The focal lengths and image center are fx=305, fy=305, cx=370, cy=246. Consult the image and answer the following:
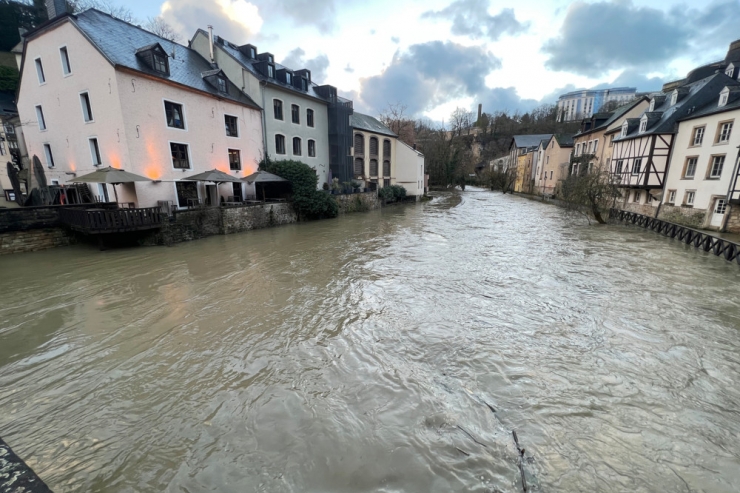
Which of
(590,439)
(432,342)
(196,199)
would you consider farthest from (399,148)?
(590,439)

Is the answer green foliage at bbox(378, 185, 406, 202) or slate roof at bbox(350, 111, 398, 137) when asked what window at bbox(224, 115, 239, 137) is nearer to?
slate roof at bbox(350, 111, 398, 137)

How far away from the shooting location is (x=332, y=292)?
825cm

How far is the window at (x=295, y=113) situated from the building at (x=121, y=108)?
4986mm

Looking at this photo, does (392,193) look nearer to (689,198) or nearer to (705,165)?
(689,198)

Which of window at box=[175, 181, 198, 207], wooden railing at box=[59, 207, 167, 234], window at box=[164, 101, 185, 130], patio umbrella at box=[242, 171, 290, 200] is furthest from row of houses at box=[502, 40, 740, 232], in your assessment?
wooden railing at box=[59, 207, 167, 234]

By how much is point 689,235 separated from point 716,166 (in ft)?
17.0

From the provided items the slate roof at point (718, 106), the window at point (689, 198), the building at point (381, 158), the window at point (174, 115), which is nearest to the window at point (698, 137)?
the slate roof at point (718, 106)

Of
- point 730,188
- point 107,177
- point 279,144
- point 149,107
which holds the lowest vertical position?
point 730,188

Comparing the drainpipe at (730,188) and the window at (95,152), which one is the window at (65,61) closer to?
the window at (95,152)

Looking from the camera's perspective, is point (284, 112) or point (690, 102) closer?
point (690, 102)

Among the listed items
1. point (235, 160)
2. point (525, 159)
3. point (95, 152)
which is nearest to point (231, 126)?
point (235, 160)

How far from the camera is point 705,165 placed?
15836 mm

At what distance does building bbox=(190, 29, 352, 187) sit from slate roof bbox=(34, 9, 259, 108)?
1320 mm

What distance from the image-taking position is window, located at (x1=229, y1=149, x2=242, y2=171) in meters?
18.6
